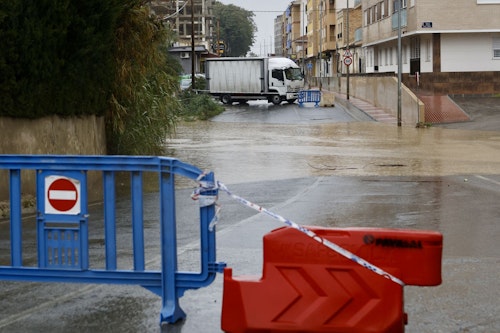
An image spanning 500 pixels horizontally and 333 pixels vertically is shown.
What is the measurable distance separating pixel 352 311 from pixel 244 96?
53092 mm

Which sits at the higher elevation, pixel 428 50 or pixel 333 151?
pixel 428 50

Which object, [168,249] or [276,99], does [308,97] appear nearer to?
[276,99]

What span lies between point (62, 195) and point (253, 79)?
169 feet

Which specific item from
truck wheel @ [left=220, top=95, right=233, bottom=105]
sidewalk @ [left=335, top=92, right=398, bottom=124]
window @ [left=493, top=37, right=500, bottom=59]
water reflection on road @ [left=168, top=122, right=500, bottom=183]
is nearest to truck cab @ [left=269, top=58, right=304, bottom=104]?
truck wheel @ [left=220, top=95, right=233, bottom=105]

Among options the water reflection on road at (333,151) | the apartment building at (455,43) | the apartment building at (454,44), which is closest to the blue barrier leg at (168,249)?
the water reflection on road at (333,151)

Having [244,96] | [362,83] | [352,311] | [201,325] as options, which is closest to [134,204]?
[201,325]

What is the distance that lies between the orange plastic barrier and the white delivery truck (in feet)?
168

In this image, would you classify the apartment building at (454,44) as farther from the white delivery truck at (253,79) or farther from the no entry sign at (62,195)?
the no entry sign at (62,195)

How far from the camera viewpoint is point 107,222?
259 inches

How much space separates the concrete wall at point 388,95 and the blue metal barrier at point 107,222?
3016 cm

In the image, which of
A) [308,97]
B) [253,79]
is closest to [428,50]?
[308,97]

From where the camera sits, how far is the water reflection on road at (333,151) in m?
18.4

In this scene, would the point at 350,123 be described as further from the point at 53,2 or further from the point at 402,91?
the point at 53,2

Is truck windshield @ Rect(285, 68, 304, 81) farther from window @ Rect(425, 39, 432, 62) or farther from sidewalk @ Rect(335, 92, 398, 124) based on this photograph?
window @ Rect(425, 39, 432, 62)
